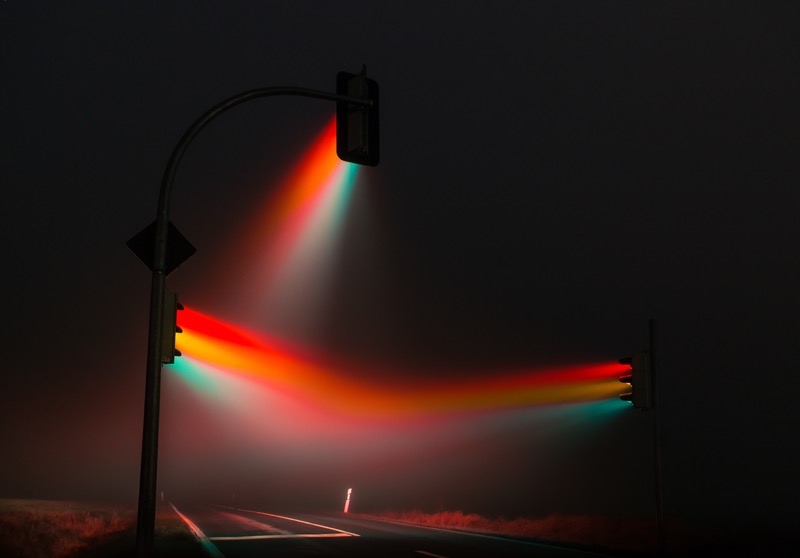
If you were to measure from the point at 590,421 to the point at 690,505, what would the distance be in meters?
15.3

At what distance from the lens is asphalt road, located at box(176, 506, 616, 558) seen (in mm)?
14938

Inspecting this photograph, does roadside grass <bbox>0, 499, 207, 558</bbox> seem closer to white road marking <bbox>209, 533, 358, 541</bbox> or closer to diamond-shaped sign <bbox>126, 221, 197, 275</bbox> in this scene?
white road marking <bbox>209, 533, 358, 541</bbox>

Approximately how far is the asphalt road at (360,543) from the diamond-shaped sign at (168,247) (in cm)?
715

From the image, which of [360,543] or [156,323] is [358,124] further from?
[360,543]

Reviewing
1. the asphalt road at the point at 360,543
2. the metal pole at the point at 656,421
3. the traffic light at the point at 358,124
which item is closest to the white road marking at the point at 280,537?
the asphalt road at the point at 360,543

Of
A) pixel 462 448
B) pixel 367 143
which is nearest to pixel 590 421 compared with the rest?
pixel 462 448

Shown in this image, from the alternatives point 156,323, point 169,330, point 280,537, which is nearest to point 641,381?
point 280,537

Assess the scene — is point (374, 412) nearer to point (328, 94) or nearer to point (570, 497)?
point (570, 497)

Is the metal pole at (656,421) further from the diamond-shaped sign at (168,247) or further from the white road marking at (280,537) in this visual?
the diamond-shaped sign at (168,247)

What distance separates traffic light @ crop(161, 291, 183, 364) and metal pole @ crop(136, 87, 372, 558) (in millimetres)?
85

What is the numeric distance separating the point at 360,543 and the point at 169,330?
32.4 feet

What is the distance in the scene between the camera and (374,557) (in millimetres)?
14242

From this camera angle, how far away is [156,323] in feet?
28.2

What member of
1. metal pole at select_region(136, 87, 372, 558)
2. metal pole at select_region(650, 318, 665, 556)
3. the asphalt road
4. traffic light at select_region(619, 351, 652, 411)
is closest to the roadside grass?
the asphalt road
